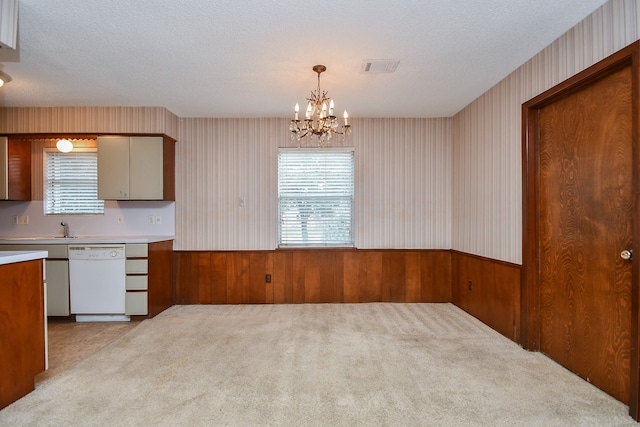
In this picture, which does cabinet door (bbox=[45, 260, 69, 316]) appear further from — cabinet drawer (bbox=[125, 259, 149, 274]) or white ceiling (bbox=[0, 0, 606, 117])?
white ceiling (bbox=[0, 0, 606, 117])

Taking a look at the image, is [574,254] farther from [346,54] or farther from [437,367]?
[346,54]

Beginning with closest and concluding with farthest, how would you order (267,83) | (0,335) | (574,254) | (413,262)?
(0,335), (574,254), (267,83), (413,262)

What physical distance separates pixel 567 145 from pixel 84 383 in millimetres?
3990

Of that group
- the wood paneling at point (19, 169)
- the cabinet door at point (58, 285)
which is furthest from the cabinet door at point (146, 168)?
the wood paneling at point (19, 169)

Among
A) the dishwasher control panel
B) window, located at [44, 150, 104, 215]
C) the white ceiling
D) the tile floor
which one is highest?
the white ceiling

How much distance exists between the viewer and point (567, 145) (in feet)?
8.71

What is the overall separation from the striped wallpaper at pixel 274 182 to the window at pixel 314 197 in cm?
13

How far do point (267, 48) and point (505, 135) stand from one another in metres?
2.41

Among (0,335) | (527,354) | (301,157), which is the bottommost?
(527,354)

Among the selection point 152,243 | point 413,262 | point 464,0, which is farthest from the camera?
point 413,262

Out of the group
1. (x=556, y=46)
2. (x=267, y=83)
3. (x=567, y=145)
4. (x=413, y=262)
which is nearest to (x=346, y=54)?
(x=267, y=83)

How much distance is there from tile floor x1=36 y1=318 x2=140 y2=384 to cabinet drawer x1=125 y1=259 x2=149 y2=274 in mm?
575

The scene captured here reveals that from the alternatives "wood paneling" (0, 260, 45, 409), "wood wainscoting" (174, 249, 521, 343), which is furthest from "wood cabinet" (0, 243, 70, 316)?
"wood paneling" (0, 260, 45, 409)

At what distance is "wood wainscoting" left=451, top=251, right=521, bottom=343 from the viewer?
3.22 meters
